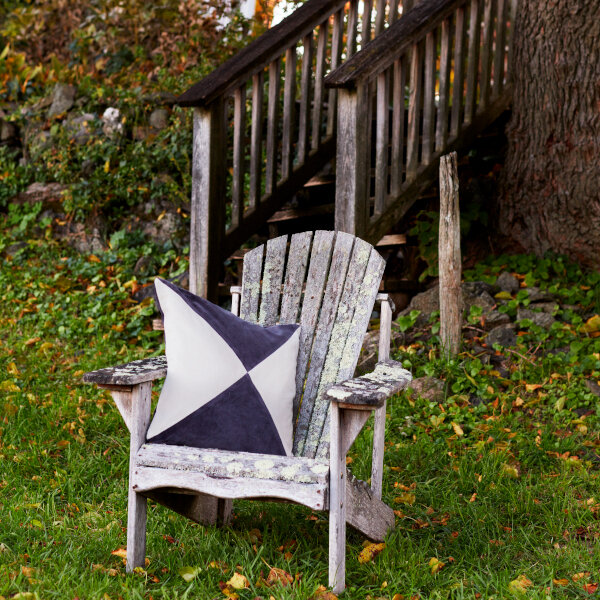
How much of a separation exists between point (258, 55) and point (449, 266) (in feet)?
5.22

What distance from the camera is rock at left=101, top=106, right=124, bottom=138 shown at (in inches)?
245

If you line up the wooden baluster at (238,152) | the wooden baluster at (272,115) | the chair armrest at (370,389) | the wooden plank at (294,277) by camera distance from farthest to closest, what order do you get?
the wooden baluster at (272,115), the wooden baluster at (238,152), the wooden plank at (294,277), the chair armrest at (370,389)

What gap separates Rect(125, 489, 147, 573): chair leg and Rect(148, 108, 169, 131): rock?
14.1 ft

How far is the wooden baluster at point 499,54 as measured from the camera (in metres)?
5.10

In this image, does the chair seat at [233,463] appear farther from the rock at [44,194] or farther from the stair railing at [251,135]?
the rock at [44,194]

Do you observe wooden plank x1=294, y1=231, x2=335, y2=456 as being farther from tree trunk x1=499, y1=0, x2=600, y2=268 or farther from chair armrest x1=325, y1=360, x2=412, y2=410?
tree trunk x1=499, y1=0, x2=600, y2=268

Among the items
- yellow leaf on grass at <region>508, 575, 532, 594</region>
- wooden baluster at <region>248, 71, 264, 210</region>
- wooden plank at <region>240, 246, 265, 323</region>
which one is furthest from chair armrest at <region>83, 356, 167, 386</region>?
wooden baluster at <region>248, 71, 264, 210</region>

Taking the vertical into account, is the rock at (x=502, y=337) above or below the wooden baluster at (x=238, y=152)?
below

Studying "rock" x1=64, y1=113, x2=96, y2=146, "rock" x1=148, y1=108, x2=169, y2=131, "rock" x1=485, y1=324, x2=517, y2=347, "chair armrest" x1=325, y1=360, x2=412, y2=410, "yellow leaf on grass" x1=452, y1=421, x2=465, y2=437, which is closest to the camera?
"chair armrest" x1=325, y1=360, x2=412, y2=410

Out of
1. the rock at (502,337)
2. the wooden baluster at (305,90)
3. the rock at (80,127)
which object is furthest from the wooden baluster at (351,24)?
the rock at (80,127)

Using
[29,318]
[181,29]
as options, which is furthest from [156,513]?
[181,29]

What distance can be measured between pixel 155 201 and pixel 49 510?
349 centimetres

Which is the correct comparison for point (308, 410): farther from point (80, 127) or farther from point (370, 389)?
point (80, 127)

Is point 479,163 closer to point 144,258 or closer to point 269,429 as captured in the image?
point 144,258
